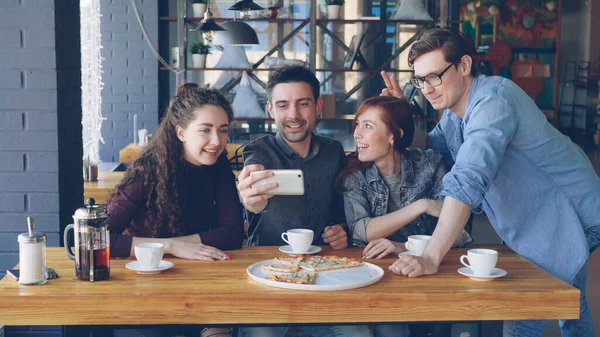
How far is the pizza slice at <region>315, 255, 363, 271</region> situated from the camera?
7.13 feet

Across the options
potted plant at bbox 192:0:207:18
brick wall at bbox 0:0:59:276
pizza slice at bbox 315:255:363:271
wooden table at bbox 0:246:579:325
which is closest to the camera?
wooden table at bbox 0:246:579:325

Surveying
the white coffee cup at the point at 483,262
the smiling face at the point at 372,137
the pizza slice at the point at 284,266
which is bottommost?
the pizza slice at the point at 284,266

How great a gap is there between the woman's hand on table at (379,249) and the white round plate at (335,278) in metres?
0.13

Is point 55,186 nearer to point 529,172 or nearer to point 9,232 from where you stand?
point 9,232

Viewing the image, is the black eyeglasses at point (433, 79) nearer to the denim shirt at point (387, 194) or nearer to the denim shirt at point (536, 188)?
the denim shirt at point (536, 188)

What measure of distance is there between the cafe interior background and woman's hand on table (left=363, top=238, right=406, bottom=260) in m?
1.29

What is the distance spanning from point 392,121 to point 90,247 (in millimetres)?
1169

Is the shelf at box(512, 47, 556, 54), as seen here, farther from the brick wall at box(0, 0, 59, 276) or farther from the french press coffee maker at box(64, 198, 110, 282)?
the french press coffee maker at box(64, 198, 110, 282)

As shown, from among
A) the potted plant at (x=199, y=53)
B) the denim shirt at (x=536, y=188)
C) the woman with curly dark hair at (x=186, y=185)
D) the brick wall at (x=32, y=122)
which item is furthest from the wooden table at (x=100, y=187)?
the potted plant at (x=199, y=53)

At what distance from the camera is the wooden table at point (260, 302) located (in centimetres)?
191

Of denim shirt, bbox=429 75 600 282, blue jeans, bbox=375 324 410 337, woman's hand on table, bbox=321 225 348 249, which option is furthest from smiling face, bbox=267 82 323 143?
blue jeans, bbox=375 324 410 337

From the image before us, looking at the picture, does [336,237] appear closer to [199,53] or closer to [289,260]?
[289,260]

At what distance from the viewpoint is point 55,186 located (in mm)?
2965

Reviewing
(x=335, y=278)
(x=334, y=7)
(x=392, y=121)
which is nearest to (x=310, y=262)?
(x=335, y=278)
